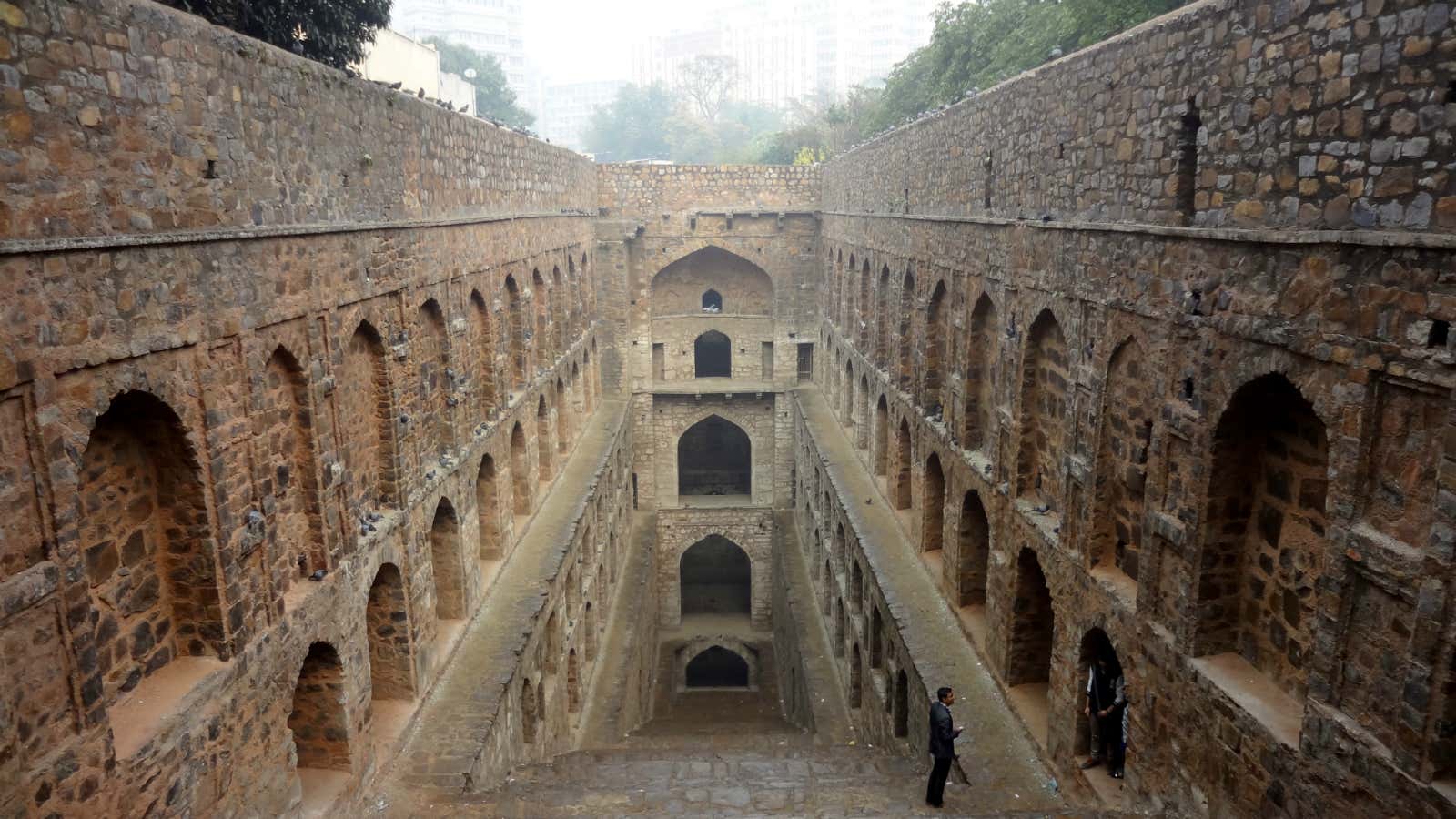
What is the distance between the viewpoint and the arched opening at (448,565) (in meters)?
10.9

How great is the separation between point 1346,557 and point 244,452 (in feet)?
21.0

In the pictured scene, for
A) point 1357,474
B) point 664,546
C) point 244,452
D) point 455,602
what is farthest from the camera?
point 664,546

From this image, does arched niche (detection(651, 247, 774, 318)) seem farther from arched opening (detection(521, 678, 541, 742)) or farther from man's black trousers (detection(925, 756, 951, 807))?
man's black trousers (detection(925, 756, 951, 807))

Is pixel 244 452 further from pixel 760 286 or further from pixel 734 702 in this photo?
pixel 760 286

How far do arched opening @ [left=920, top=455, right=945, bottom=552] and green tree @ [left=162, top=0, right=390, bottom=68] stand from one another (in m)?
9.23

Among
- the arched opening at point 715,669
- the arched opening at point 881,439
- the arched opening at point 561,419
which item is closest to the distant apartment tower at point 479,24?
the arched opening at point 715,669

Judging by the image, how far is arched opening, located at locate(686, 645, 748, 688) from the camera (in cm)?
2436

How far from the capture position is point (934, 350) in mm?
12922

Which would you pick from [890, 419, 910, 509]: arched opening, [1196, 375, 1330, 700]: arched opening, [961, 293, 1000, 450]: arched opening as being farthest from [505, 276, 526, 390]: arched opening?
[1196, 375, 1330, 700]: arched opening

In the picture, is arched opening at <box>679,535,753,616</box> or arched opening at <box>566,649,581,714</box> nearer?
arched opening at <box>566,649,581,714</box>

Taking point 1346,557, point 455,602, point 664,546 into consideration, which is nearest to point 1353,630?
point 1346,557

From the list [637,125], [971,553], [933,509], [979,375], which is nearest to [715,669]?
[933,509]

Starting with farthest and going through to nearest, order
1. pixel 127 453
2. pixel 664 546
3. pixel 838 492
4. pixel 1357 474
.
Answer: pixel 664 546
pixel 838 492
pixel 127 453
pixel 1357 474

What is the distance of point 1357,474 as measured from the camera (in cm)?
471
